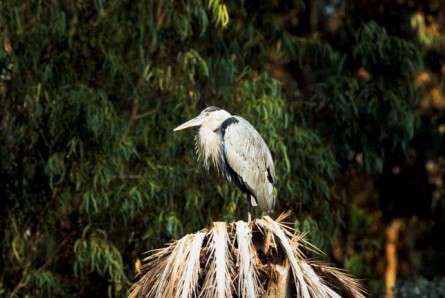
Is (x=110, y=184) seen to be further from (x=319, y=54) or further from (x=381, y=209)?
(x=381, y=209)

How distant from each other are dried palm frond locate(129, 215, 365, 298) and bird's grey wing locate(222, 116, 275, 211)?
182 centimetres

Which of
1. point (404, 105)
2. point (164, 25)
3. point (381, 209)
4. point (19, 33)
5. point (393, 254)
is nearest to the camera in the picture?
point (19, 33)

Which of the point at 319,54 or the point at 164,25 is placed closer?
the point at 164,25

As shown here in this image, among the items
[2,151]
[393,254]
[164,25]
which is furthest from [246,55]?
[393,254]

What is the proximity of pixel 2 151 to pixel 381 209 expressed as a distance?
680cm

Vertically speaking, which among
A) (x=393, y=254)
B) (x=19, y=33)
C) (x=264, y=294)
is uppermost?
(x=19, y=33)

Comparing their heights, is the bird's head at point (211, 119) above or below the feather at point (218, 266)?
above

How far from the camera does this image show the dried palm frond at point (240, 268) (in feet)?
17.2

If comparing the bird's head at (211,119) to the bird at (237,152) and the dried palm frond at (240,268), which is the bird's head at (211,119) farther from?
the dried palm frond at (240,268)

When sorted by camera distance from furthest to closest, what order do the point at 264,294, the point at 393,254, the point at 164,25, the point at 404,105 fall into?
the point at 393,254 < the point at 404,105 < the point at 164,25 < the point at 264,294

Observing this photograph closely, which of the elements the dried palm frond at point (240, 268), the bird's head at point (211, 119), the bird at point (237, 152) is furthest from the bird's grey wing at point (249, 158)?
the dried palm frond at point (240, 268)

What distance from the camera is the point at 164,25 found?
373 inches

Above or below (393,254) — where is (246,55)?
above

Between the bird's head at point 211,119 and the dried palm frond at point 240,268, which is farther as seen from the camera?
the bird's head at point 211,119
